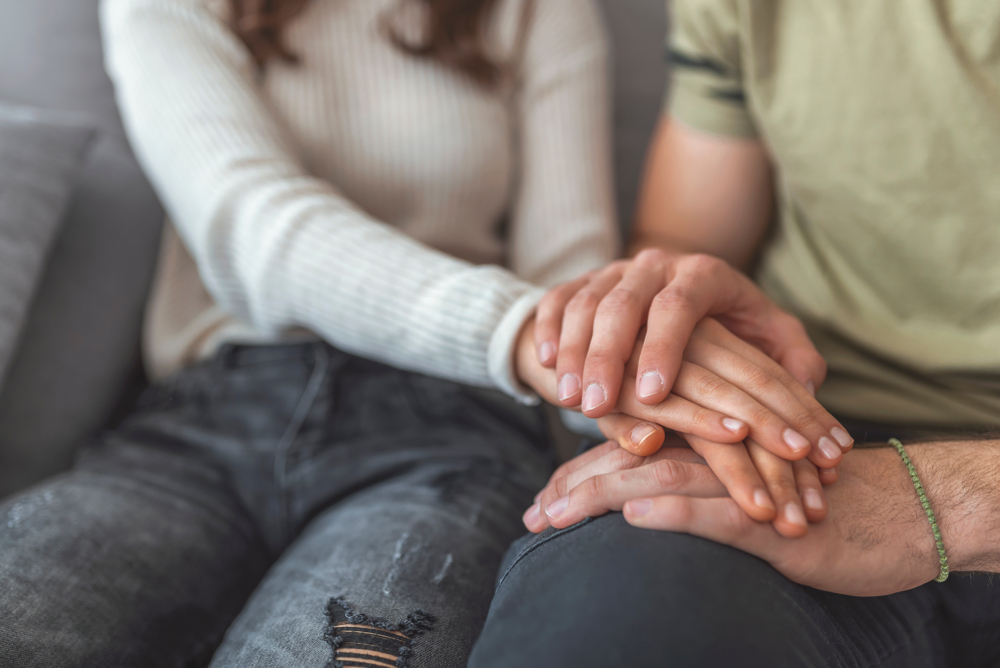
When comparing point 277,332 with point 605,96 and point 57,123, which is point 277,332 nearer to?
point 57,123

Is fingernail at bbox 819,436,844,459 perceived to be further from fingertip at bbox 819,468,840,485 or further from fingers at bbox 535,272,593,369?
fingers at bbox 535,272,593,369

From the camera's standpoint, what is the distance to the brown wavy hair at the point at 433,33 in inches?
33.9

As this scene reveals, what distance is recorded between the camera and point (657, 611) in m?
0.38

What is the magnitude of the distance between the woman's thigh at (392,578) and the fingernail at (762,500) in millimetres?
278

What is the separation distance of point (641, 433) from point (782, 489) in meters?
0.11

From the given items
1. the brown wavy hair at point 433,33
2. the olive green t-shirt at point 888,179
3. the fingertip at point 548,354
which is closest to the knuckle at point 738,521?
the fingertip at point 548,354

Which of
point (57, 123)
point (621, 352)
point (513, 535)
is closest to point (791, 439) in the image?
point (621, 352)

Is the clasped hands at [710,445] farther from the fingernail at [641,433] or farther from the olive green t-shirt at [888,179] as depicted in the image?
the olive green t-shirt at [888,179]

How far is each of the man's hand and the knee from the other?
14 mm

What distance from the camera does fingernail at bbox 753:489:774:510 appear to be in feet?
1.43

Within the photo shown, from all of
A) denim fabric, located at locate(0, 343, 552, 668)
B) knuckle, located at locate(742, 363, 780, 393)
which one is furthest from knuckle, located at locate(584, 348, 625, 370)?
denim fabric, located at locate(0, 343, 552, 668)

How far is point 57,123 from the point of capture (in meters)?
0.82

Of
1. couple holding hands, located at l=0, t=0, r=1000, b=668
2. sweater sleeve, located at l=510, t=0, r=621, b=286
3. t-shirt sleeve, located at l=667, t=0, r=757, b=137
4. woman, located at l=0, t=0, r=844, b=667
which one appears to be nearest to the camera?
couple holding hands, located at l=0, t=0, r=1000, b=668

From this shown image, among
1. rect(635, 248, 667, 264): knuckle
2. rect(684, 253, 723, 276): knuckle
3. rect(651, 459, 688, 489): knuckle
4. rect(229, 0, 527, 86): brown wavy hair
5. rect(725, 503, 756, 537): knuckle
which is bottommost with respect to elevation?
rect(651, 459, 688, 489): knuckle
